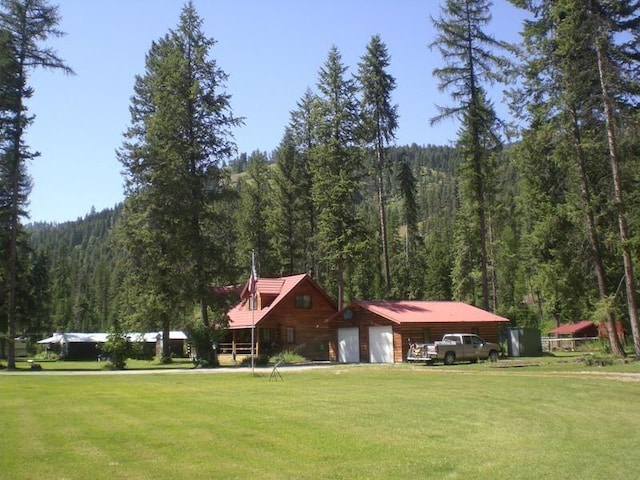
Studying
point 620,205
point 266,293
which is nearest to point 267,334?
point 266,293

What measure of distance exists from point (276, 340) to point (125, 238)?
43.6 feet

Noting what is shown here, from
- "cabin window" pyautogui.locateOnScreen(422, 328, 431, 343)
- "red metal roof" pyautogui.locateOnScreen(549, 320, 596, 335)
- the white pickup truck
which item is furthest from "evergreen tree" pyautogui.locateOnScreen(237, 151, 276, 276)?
"red metal roof" pyautogui.locateOnScreen(549, 320, 596, 335)

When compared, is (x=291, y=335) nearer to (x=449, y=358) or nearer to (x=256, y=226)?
(x=449, y=358)

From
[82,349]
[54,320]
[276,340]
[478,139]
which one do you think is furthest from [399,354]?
[54,320]

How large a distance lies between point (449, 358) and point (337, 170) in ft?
58.0

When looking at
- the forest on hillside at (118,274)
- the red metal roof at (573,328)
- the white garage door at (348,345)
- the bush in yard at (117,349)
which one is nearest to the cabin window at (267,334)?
the forest on hillside at (118,274)

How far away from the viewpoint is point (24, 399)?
1595cm

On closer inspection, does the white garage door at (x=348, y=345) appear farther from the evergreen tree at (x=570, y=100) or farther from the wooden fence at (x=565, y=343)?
the wooden fence at (x=565, y=343)

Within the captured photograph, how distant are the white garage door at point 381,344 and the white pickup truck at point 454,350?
9.84 feet

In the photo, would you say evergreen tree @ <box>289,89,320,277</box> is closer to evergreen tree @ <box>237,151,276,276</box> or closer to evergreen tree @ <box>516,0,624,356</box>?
evergreen tree @ <box>237,151,276,276</box>

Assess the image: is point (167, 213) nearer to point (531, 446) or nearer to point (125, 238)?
point (125, 238)

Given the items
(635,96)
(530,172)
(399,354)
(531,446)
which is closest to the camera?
(531,446)

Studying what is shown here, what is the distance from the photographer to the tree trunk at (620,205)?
80.3 ft

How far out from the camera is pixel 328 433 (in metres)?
10.1
